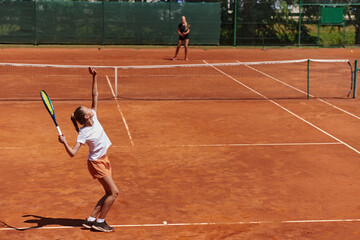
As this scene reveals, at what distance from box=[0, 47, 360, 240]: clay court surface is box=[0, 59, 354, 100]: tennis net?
4.10 ft

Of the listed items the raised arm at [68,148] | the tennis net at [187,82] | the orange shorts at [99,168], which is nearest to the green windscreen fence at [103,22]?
the tennis net at [187,82]

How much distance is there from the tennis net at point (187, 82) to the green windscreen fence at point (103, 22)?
8.52 meters

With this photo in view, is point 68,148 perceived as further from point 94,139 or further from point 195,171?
point 195,171

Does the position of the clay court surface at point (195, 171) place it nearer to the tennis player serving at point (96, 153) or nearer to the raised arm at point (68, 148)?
the tennis player serving at point (96, 153)

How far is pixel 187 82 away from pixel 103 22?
13.1m

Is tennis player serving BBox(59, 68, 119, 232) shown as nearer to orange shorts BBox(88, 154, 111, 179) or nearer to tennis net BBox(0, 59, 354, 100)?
orange shorts BBox(88, 154, 111, 179)

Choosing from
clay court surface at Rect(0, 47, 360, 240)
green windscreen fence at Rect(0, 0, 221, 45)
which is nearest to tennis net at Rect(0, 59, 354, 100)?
clay court surface at Rect(0, 47, 360, 240)

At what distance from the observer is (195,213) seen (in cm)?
923

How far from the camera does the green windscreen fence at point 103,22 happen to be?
111 feet

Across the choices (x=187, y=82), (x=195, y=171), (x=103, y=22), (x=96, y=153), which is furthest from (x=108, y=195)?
(x=103, y=22)

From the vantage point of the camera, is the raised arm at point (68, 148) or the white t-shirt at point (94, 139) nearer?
the raised arm at point (68, 148)

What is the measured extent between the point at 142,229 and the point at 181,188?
2.01m

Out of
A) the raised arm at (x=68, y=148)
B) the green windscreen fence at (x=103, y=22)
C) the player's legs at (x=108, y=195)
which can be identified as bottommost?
the player's legs at (x=108, y=195)

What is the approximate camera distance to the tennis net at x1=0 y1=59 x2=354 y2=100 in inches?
790
